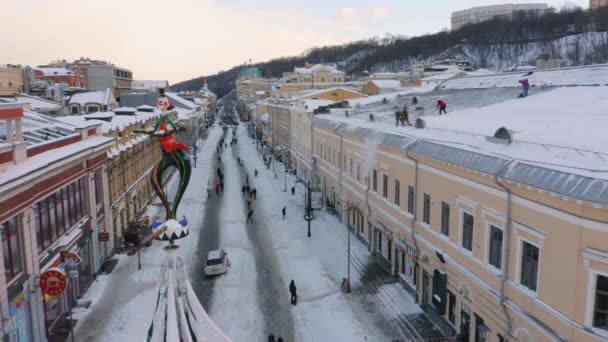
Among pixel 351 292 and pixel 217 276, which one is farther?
pixel 217 276

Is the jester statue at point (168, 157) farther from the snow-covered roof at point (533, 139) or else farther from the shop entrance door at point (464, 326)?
the shop entrance door at point (464, 326)

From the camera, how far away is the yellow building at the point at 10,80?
62.2 m

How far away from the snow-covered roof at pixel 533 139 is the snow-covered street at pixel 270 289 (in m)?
6.42

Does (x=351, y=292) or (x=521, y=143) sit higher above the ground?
(x=521, y=143)

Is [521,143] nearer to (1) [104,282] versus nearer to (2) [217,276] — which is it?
(2) [217,276]

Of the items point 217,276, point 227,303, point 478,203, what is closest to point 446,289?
point 478,203

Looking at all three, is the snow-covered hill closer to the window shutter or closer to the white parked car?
the window shutter

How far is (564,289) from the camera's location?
1157cm

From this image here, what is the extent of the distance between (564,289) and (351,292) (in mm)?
11161

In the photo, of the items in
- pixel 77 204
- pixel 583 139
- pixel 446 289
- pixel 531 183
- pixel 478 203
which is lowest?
pixel 446 289

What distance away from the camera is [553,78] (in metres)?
25.4

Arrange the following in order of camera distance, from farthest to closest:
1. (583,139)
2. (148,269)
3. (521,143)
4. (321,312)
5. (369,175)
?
(369,175), (148,269), (321,312), (521,143), (583,139)

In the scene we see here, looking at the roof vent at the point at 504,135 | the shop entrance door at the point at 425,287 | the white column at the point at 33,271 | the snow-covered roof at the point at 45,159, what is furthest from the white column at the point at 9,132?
the shop entrance door at the point at 425,287

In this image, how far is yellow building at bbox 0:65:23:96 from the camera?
6222 cm
